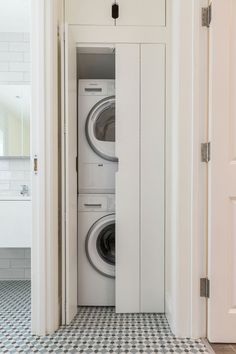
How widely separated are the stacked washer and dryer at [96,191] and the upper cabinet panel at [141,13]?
1.47 ft

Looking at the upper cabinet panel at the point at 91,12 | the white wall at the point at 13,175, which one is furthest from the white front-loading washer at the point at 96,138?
the white wall at the point at 13,175

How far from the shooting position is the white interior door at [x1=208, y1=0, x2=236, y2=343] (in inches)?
63.8

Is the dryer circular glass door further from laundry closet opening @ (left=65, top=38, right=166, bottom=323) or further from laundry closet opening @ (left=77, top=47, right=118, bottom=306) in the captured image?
laundry closet opening @ (left=65, top=38, right=166, bottom=323)

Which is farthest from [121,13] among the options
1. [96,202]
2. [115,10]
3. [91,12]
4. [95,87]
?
[96,202]

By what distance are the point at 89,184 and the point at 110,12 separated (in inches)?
49.6

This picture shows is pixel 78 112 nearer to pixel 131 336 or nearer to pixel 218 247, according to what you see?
pixel 218 247

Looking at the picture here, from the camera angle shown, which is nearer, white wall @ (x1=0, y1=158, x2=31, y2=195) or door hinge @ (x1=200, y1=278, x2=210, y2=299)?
door hinge @ (x1=200, y1=278, x2=210, y2=299)

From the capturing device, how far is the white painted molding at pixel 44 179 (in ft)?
5.55

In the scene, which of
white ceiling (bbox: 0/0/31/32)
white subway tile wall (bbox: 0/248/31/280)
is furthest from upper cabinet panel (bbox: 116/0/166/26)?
white subway tile wall (bbox: 0/248/31/280)

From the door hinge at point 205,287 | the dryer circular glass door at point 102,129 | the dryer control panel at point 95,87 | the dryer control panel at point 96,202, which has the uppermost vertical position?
the dryer control panel at point 95,87

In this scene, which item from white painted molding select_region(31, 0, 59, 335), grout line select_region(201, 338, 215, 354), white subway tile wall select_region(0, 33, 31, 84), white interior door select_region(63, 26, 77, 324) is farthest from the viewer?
white subway tile wall select_region(0, 33, 31, 84)

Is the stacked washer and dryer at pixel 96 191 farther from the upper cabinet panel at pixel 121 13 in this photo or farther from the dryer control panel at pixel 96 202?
the upper cabinet panel at pixel 121 13

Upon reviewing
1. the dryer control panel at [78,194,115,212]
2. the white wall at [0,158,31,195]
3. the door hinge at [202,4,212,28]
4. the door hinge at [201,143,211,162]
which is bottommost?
→ the dryer control panel at [78,194,115,212]

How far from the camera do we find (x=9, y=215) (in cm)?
238
